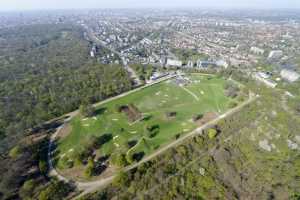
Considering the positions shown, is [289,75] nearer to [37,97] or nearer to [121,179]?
[121,179]

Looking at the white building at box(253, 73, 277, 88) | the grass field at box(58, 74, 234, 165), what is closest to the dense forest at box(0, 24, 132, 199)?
the grass field at box(58, 74, 234, 165)

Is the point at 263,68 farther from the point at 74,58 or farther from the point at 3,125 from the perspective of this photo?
the point at 3,125

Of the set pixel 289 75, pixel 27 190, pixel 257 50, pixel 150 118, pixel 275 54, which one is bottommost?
pixel 27 190

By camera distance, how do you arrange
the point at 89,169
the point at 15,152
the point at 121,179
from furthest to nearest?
the point at 15,152 → the point at 89,169 → the point at 121,179

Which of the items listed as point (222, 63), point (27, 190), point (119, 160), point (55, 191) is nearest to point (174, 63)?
point (222, 63)

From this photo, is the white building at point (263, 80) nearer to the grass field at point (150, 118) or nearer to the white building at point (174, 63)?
the grass field at point (150, 118)

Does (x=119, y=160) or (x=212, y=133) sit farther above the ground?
(x=212, y=133)

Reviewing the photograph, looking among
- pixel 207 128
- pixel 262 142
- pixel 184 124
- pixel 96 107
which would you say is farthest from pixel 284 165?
pixel 96 107
